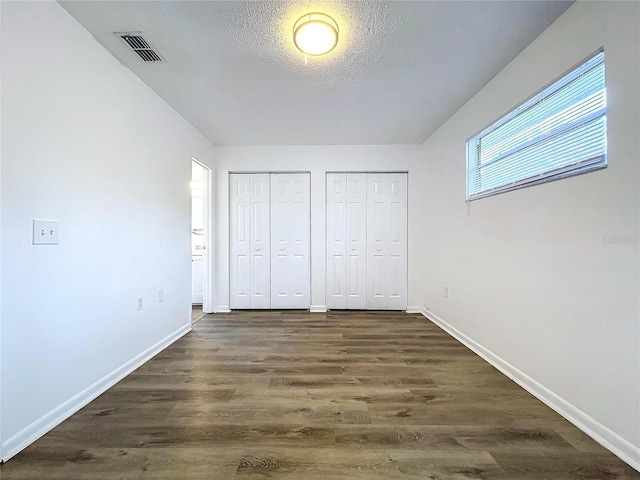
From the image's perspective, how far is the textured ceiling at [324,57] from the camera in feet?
5.37

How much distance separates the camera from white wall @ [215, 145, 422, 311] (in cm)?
405

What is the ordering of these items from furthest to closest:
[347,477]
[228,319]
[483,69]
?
[228,319] < [483,69] < [347,477]

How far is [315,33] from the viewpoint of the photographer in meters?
1.70

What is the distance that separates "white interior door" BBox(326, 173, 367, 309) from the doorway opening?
172 cm

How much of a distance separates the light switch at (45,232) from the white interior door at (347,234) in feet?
9.89

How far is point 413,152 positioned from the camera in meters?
4.04

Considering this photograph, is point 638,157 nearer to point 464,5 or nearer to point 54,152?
point 464,5

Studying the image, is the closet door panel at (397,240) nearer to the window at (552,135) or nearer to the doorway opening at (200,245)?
the window at (552,135)

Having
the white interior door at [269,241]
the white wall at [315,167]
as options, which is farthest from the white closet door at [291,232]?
the white wall at [315,167]

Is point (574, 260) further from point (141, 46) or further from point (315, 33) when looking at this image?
point (141, 46)

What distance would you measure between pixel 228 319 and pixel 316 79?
301cm

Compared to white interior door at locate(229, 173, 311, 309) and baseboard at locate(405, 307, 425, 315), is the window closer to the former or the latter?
baseboard at locate(405, 307, 425, 315)

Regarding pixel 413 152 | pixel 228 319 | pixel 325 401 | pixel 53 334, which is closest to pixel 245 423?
pixel 325 401

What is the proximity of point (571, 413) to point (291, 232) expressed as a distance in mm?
3347
